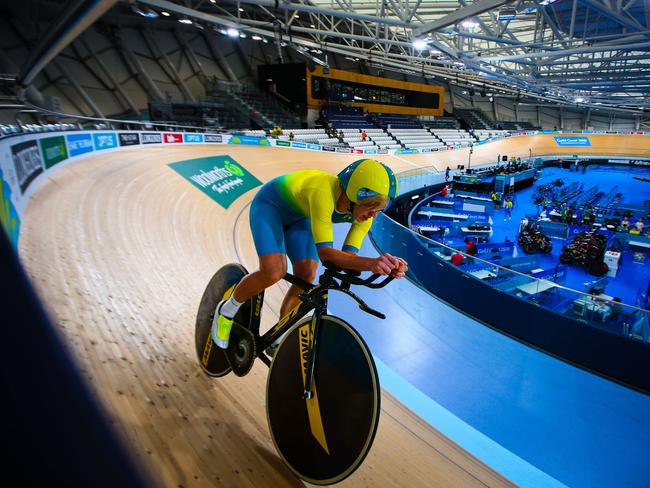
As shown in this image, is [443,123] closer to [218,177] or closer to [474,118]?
[474,118]

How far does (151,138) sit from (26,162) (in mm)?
6563

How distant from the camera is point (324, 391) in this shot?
1518 mm

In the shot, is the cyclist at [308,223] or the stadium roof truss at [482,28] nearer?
the cyclist at [308,223]

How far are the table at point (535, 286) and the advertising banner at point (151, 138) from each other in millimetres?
8805

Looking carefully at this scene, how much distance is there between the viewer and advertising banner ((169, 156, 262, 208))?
6.45 m

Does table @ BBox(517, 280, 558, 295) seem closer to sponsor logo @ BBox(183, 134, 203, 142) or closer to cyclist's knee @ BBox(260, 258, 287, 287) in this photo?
cyclist's knee @ BBox(260, 258, 287, 287)

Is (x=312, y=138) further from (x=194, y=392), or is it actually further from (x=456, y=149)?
(x=194, y=392)

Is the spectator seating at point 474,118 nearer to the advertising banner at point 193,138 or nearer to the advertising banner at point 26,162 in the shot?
the advertising banner at point 193,138

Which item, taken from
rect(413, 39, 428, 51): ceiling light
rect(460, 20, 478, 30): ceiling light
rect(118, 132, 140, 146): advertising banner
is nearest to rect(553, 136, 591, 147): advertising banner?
rect(460, 20, 478, 30): ceiling light

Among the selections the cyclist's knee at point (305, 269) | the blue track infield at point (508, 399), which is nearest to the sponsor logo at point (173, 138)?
the blue track infield at point (508, 399)

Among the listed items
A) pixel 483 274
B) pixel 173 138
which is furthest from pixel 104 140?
pixel 483 274

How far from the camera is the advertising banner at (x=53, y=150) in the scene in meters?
4.30

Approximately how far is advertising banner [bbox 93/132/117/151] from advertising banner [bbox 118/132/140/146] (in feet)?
1.16

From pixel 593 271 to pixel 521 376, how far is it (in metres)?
7.80
